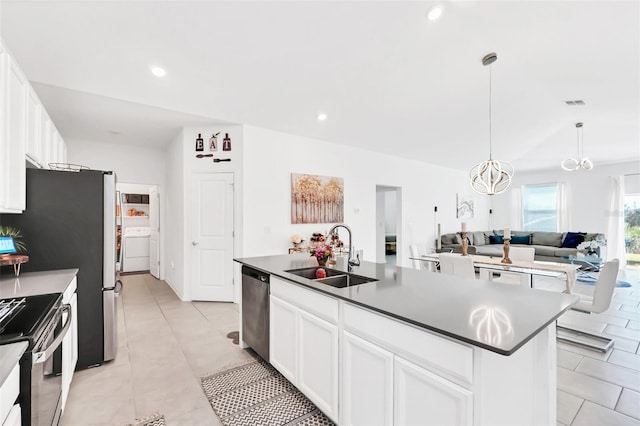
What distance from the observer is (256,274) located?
2.60 metres

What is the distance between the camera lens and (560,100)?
5008 millimetres

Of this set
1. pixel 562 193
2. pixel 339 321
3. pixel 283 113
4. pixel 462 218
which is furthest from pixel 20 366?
pixel 562 193

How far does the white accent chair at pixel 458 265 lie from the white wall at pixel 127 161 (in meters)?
5.10

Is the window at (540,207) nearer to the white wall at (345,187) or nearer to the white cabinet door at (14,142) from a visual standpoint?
the white wall at (345,187)

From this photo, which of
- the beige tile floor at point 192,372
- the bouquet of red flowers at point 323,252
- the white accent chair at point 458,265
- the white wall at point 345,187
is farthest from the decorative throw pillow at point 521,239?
the bouquet of red flowers at point 323,252

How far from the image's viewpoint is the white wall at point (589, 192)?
25.3 feet

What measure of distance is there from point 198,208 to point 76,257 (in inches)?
87.4

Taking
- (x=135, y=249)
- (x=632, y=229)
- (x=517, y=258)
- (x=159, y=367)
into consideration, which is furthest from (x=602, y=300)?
(x=135, y=249)

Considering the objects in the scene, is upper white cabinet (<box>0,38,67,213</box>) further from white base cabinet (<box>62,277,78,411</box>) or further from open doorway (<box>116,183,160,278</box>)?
open doorway (<box>116,183,160,278</box>)

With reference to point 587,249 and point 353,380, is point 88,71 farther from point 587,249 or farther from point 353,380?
point 587,249

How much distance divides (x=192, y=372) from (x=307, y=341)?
4.12 ft

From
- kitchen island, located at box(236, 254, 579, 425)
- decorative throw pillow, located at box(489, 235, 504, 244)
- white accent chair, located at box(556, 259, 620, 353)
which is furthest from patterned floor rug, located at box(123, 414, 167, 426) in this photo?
decorative throw pillow, located at box(489, 235, 504, 244)

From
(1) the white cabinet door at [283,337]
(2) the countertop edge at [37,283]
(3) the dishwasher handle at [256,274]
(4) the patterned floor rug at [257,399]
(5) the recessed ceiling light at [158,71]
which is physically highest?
(5) the recessed ceiling light at [158,71]

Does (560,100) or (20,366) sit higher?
(560,100)
